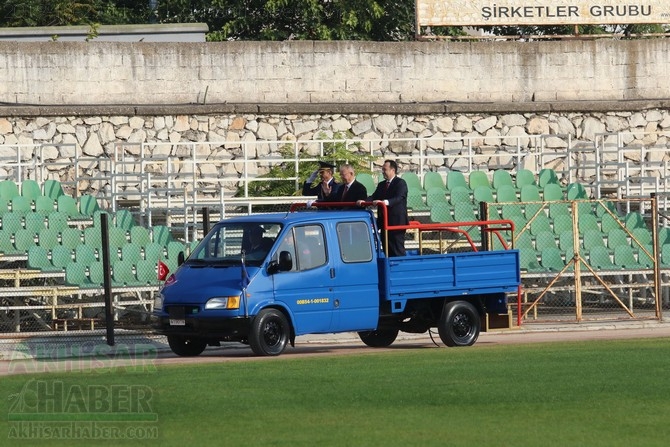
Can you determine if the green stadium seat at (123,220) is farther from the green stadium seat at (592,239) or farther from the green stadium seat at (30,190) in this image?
the green stadium seat at (592,239)

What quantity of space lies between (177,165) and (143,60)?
2.34 m

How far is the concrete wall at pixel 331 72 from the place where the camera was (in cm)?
2977

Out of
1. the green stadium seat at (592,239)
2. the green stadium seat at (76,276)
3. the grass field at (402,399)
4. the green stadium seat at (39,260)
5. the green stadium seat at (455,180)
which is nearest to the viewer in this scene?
the grass field at (402,399)

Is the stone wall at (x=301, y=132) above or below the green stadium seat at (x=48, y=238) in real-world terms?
above

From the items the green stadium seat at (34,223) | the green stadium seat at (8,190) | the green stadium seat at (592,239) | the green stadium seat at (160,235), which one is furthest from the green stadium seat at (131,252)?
the green stadium seat at (592,239)

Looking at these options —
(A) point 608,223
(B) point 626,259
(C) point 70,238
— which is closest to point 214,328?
(C) point 70,238

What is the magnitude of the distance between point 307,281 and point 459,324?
2.42 m

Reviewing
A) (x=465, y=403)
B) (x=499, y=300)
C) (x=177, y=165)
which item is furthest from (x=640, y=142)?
(x=465, y=403)

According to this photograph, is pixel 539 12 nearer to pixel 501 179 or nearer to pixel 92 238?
pixel 501 179

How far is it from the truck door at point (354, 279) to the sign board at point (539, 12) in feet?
43.0

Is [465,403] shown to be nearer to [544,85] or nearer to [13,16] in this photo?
[544,85]

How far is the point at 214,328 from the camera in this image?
18.6m

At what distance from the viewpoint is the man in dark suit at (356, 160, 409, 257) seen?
20.4 metres

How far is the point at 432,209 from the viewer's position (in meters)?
25.9
